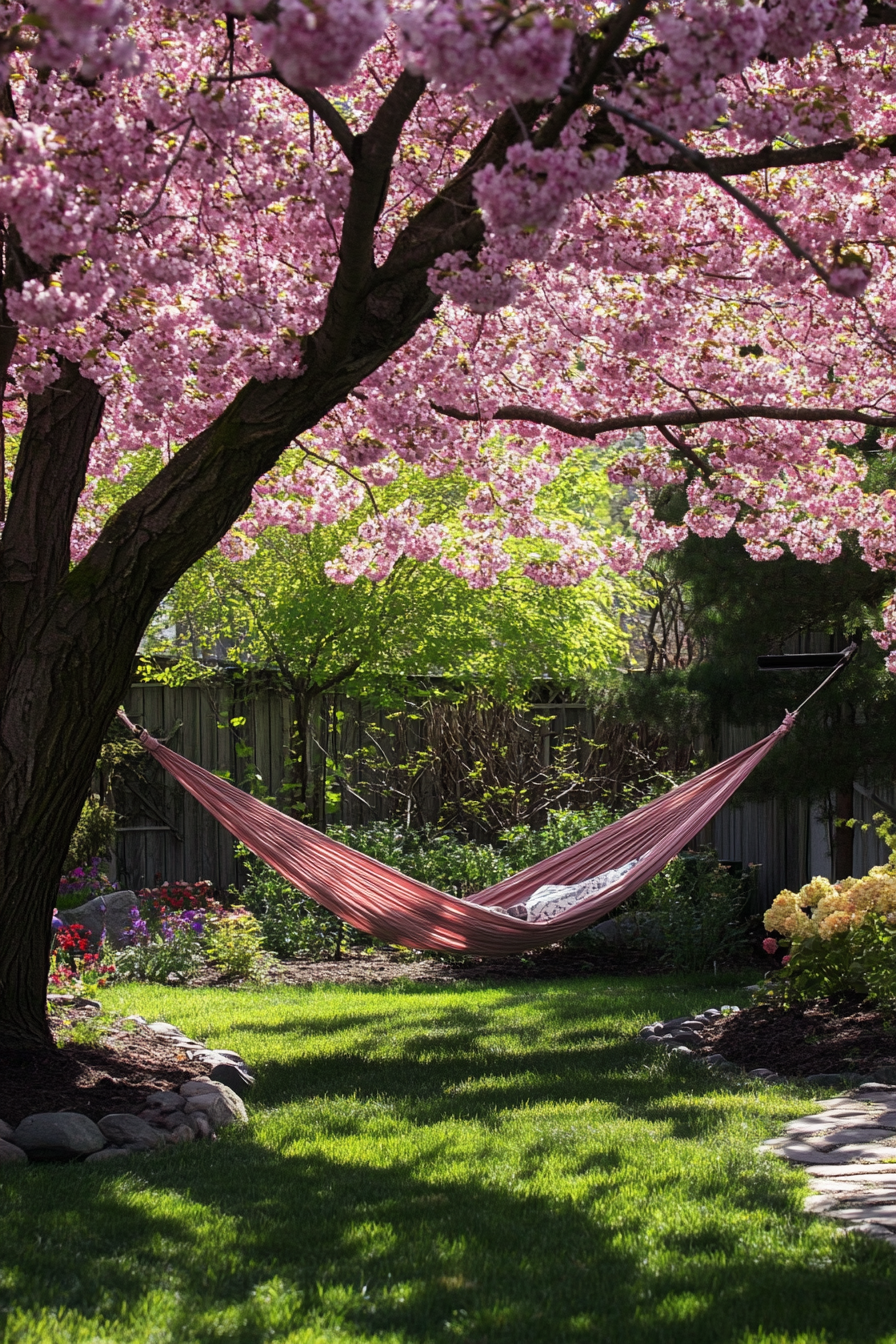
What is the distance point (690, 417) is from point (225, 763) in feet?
18.3

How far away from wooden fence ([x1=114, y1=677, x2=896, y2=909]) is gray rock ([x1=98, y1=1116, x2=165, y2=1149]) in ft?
16.0

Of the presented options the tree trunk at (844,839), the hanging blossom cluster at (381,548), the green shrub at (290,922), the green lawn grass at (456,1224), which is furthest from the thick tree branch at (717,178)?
the green shrub at (290,922)

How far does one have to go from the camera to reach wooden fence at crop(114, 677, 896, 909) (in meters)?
8.99

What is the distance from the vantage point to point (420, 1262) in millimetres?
2695

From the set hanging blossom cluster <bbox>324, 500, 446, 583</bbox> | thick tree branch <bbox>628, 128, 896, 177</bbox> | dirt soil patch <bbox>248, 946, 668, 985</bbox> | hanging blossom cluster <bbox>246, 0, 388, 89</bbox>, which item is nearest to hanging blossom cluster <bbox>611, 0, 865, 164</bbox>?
thick tree branch <bbox>628, 128, 896, 177</bbox>

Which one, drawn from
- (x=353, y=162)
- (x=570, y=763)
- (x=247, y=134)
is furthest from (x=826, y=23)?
(x=570, y=763)

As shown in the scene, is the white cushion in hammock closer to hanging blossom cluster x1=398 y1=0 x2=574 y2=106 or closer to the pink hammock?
the pink hammock

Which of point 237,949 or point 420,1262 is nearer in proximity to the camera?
point 420,1262

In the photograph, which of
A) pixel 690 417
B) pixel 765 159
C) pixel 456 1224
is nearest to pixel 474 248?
pixel 765 159

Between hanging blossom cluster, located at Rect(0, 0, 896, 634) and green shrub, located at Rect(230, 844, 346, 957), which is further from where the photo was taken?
green shrub, located at Rect(230, 844, 346, 957)

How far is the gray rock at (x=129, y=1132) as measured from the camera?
368 centimetres

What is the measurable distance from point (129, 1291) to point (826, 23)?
2780 mm

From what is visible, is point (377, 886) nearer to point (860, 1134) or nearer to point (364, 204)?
point (860, 1134)

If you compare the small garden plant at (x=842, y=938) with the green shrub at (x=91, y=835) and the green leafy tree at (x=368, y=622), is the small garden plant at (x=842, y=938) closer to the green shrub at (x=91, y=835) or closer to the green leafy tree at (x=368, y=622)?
the green leafy tree at (x=368, y=622)
